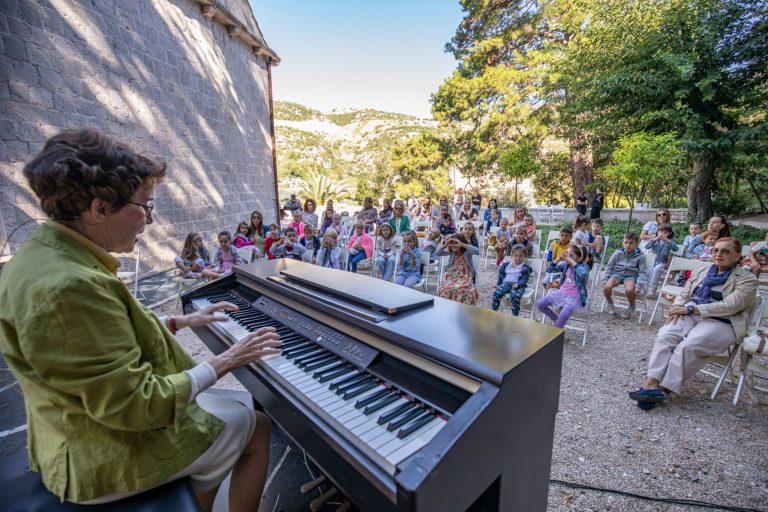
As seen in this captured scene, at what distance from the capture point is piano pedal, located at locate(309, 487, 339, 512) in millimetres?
2045

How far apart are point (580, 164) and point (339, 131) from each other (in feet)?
208

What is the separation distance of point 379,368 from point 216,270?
4.82 metres

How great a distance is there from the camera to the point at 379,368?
144 cm

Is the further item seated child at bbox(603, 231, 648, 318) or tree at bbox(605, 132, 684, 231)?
tree at bbox(605, 132, 684, 231)

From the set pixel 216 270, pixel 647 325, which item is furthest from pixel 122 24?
pixel 647 325

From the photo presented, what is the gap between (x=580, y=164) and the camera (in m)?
15.2

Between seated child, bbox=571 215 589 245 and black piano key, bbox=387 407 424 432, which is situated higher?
seated child, bbox=571 215 589 245

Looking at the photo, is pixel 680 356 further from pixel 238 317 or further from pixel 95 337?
pixel 95 337

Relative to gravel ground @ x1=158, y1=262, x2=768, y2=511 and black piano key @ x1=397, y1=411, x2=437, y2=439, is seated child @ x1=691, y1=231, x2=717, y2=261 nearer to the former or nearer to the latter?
gravel ground @ x1=158, y1=262, x2=768, y2=511

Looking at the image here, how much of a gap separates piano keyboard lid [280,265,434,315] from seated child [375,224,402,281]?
3678 millimetres

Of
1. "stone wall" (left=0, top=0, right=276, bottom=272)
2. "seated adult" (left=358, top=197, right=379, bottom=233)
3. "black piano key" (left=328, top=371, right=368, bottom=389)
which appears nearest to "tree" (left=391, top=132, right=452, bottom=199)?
"stone wall" (left=0, top=0, right=276, bottom=272)

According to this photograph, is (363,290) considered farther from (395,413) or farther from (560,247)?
(560,247)

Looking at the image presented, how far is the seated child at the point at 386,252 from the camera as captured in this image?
20.4 feet

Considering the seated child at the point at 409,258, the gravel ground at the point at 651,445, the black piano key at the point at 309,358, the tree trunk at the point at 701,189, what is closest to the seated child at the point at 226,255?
the gravel ground at the point at 651,445
